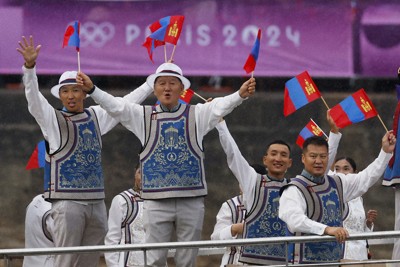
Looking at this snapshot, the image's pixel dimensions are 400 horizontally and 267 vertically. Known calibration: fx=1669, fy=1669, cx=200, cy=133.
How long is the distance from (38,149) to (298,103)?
2.27 metres

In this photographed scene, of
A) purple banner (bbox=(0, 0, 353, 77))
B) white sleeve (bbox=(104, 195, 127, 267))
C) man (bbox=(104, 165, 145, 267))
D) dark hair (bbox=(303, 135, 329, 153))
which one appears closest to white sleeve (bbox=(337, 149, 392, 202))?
dark hair (bbox=(303, 135, 329, 153))

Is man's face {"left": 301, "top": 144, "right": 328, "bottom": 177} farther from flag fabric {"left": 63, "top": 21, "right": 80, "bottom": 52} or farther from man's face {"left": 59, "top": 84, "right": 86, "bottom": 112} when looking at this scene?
flag fabric {"left": 63, "top": 21, "right": 80, "bottom": 52}

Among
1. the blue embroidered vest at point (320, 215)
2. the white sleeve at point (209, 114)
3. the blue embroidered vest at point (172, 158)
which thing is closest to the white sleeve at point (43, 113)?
the blue embroidered vest at point (172, 158)

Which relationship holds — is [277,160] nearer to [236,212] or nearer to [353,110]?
[236,212]

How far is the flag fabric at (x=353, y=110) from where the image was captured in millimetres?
13500

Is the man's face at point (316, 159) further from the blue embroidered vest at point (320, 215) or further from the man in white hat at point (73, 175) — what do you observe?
the man in white hat at point (73, 175)

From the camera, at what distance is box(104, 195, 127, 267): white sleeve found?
1370 centimetres

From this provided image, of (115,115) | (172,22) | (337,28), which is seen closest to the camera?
(115,115)

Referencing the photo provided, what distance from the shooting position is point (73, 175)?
1209 centimetres

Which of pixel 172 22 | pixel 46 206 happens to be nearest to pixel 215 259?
pixel 46 206

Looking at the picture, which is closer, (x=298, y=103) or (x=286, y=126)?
(x=298, y=103)

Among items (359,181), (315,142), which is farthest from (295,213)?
(359,181)

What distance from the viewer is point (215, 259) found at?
56.4 feet

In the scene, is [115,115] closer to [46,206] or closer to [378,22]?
[46,206]
